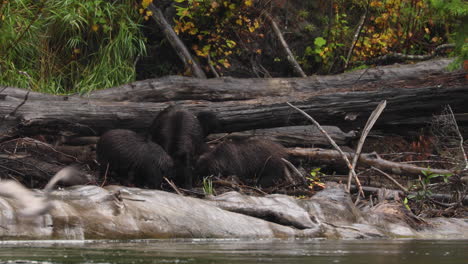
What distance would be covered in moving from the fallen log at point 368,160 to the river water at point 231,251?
8.13 feet

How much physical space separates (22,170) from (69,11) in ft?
14.0

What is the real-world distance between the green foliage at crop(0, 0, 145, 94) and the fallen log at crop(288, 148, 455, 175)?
140 inches

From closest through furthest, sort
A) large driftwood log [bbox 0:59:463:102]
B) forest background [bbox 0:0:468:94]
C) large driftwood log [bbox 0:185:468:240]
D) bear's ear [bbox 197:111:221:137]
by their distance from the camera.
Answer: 1. large driftwood log [bbox 0:185:468:240]
2. bear's ear [bbox 197:111:221:137]
3. large driftwood log [bbox 0:59:463:102]
4. forest background [bbox 0:0:468:94]

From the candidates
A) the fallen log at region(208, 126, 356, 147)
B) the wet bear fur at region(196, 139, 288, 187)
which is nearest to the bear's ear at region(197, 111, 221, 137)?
the wet bear fur at region(196, 139, 288, 187)

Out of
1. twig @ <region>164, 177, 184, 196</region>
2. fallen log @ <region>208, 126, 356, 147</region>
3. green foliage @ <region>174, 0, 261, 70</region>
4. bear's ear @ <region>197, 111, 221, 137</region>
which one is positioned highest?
green foliage @ <region>174, 0, 261, 70</region>

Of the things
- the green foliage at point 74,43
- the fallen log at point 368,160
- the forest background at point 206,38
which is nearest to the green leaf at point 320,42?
the forest background at point 206,38

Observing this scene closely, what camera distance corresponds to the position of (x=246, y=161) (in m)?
8.90

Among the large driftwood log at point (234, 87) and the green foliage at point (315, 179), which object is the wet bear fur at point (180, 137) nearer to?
the large driftwood log at point (234, 87)

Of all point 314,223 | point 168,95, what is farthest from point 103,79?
point 314,223

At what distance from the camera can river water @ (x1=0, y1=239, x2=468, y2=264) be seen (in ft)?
14.2

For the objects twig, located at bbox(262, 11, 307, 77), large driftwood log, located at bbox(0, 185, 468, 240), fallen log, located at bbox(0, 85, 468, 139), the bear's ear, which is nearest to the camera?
large driftwood log, located at bbox(0, 185, 468, 240)

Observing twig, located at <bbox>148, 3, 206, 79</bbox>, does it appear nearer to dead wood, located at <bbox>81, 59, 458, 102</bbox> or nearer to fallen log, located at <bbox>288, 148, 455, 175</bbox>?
dead wood, located at <bbox>81, 59, 458, 102</bbox>

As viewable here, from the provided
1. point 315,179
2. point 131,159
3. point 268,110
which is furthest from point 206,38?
point 131,159

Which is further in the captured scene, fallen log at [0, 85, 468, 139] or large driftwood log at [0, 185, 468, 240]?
fallen log at [0, 85, 468, 139]
